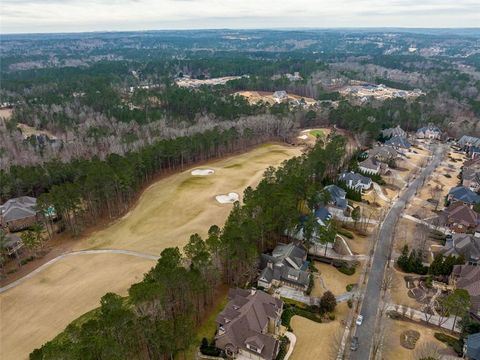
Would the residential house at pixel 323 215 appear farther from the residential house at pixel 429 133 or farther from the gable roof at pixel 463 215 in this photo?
the residential house at pixel 429 133

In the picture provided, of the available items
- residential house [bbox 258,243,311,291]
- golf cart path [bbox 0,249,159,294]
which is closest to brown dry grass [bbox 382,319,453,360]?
residential house [bbox 258,243,311,291]

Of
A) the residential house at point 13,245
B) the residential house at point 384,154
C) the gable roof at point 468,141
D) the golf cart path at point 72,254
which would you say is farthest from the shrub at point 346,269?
the gable roof at point 468,141

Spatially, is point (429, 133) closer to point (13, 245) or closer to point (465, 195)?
point (465, 195)

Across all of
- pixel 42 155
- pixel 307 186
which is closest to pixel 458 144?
pixel 307 186

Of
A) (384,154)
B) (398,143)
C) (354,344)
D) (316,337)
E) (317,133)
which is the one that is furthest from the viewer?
(317,133)

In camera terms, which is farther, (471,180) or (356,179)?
(471,180)

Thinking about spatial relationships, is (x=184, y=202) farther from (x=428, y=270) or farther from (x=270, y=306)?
(x=428, y=270)

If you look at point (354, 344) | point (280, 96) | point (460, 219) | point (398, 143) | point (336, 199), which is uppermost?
point (280, 96)

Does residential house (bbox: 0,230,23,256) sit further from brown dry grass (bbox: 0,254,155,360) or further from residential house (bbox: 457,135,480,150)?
residential house (bbox: 457,135,480,150)

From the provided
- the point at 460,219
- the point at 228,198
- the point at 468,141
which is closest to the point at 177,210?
the point at 228,198
